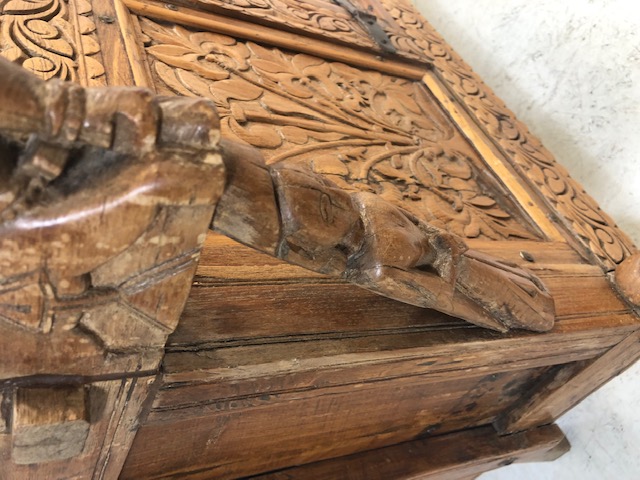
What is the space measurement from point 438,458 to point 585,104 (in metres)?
1.24

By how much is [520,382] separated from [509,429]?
17 cm

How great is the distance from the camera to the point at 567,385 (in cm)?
114

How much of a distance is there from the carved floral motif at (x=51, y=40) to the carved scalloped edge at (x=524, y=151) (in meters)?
0.86

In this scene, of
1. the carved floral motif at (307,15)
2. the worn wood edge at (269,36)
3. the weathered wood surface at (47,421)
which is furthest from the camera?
the carved floral motif at (307,15)

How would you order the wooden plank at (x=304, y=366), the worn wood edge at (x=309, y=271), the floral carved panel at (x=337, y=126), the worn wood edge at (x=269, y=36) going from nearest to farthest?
the wooden plank at (x=304, y=366) → the worn wood edge at (x=309, y=271) → the floral carved panel at (x=337, y=126) → the worn wood edge at (x=269, y=36)

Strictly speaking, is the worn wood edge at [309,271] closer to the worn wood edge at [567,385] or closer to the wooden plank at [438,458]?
the worn wood edge at [567,385]

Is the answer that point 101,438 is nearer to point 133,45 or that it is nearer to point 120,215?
point 120,215


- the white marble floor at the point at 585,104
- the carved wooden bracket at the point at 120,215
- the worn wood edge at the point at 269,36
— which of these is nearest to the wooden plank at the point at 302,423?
the carved wooden bracket at the point at 120,215

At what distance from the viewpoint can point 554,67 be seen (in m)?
1.85

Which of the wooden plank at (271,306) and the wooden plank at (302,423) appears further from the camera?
A: the wooden plank at (302,423)

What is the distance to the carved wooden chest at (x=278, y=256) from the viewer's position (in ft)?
1.36

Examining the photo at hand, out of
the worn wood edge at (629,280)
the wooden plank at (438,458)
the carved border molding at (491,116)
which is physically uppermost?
the worn wood edge at (629,280)

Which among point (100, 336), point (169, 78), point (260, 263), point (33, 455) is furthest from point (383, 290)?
point (169, 78)

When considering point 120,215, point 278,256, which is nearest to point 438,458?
point 278,256
